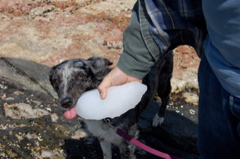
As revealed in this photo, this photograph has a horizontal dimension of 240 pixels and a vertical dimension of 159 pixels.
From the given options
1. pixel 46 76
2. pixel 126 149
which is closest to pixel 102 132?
pixel 126 149

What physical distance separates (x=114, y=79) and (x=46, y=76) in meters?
3.63

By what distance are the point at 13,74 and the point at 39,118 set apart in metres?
1.37

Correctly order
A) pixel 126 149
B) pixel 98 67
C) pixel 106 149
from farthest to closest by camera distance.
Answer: pixel 106 149, pixel 126 149, pixel 98 67

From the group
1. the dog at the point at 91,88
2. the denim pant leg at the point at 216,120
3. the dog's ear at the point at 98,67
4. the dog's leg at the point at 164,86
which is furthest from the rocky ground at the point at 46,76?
the denim pant leg at the point at 216,120

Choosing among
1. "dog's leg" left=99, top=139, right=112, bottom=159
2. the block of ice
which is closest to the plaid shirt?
the block of ice

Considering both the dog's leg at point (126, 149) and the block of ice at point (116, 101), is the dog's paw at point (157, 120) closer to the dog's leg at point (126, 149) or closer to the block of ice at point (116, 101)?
the dog's leg at point (126, 149)

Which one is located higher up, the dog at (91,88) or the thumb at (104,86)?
the thumb at (104,86)

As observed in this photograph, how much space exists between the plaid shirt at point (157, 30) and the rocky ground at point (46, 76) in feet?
7.78

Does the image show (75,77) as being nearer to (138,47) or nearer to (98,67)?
(98,67)

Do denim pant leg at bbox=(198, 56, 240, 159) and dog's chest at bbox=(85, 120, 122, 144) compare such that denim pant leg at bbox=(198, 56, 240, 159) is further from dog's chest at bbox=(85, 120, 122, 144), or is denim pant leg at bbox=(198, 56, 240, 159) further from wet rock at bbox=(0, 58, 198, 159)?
wet rock at bbox=(0, 58, 198, 159)

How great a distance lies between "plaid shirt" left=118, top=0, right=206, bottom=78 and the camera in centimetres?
196

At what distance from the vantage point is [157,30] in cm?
203

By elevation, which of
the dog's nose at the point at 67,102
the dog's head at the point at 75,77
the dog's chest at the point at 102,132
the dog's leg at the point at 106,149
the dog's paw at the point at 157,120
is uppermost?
the dog's head at the point at 75,77

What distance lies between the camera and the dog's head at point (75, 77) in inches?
133
